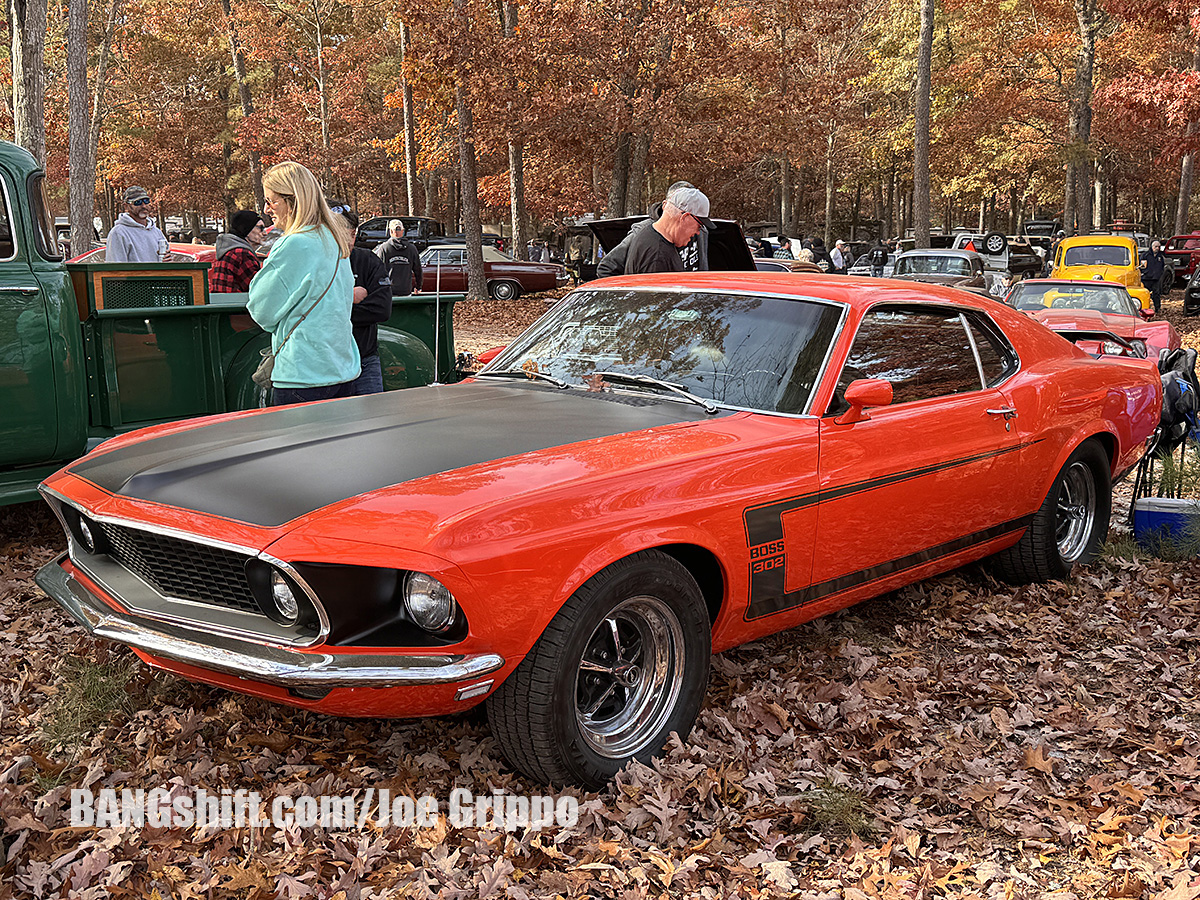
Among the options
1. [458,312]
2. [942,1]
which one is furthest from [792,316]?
[942,1]

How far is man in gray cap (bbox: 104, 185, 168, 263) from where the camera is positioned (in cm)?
1084

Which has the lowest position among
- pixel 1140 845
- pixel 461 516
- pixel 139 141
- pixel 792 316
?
pixel 1140 845

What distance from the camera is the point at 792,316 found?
455 centimetres

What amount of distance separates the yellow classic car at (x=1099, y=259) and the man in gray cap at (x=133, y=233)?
16.0 meters

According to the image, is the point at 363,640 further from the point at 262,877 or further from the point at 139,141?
the point at 139,141

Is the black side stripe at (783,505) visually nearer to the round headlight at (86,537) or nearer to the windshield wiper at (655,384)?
the windshield wiper at (655,384)

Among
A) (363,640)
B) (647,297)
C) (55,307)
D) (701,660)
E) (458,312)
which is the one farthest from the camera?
(458,312)

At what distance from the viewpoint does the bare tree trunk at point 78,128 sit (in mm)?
14031

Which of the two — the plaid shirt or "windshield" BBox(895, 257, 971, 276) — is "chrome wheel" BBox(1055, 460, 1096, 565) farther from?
"windshield" BBox(895, 257, 971, 276)

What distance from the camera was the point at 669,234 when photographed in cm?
684

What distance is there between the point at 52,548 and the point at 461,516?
12.9ft

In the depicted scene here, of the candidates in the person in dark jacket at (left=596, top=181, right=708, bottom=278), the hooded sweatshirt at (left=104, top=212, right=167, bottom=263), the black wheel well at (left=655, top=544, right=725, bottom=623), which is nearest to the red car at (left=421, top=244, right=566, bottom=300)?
the hooded sweatshirt at (left=104, top=212, right=167, bottom=263)

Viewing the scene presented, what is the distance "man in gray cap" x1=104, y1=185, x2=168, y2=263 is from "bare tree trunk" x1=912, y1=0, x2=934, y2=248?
1749 cm

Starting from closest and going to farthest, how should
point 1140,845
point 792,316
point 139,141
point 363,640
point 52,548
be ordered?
point 363,640 < point 1140,845 < point 792,316 < point 52,548 < point 139,141
